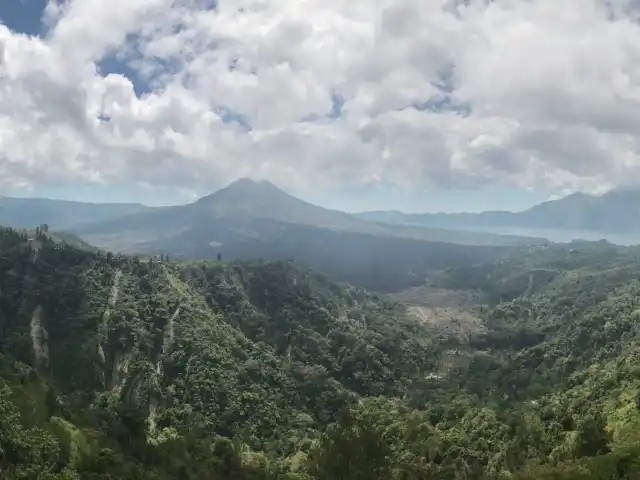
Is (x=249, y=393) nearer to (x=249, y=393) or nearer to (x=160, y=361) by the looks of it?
(x=249, y=393)

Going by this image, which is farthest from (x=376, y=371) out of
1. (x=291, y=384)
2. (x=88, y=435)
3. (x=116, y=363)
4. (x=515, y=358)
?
(x=88, y=435)

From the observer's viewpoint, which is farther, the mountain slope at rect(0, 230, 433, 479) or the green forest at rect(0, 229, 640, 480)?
the mountain slope at rect(0, 230, 433, 479)

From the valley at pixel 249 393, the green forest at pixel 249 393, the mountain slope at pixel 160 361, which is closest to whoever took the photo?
the green forest at pixel 249 393

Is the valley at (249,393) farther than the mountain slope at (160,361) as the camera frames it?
No

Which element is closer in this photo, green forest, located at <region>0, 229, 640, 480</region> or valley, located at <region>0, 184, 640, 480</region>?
green forest, located at <region>0, 229, 640, 480</region>

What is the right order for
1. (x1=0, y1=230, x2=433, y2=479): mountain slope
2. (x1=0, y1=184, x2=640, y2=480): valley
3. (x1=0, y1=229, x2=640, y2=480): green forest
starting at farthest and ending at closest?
(x1=0, y1=230, x2=433, y2=479): mountain slope < (x1=0, y1=184, x2=640, y2=480): valley < (x1=0, y1=229, x2=640, y2=480): green forest

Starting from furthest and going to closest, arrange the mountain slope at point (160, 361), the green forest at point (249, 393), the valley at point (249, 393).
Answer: the mountain slope at point (160, 361) < the valley at point (249, 393) < the green forest at point (249, 393)

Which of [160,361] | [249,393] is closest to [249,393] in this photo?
[249,393]

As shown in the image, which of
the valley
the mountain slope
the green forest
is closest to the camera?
the green forest

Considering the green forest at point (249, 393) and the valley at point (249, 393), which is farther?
the valley at point (249, 393)
